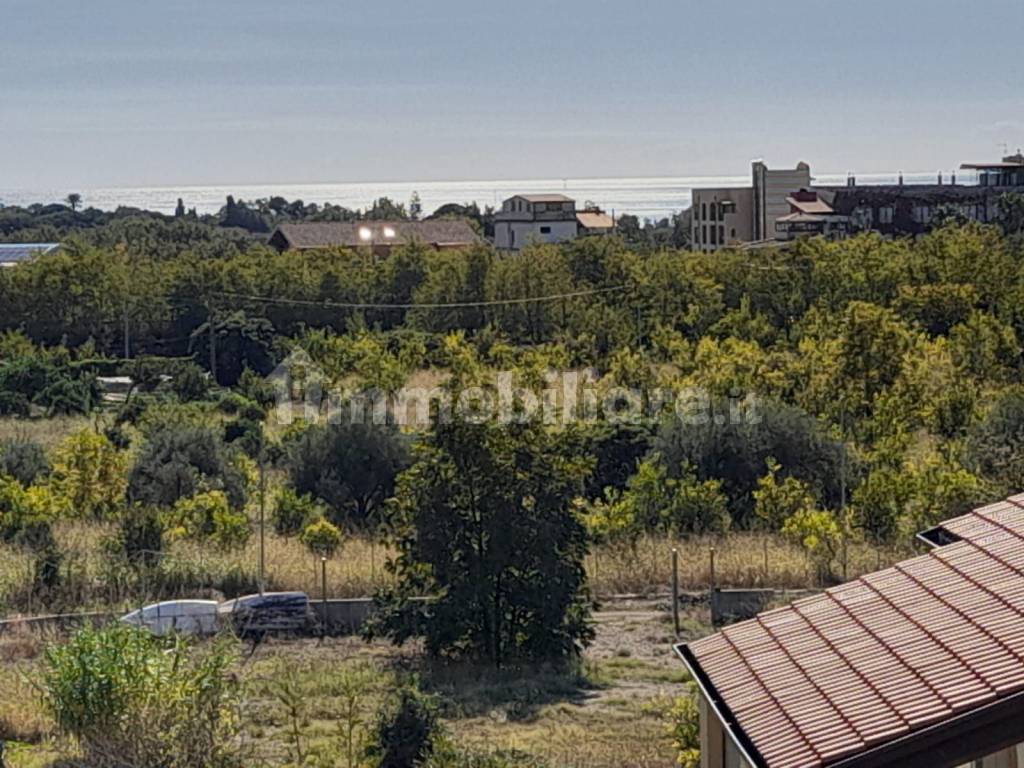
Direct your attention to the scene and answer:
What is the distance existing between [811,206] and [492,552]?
4230 cm

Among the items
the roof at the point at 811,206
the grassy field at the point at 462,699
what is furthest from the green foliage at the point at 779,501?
the roof at the point at 811,206

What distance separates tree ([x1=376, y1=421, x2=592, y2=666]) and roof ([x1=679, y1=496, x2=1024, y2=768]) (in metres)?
7.18

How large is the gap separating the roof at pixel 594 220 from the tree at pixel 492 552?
51.9m

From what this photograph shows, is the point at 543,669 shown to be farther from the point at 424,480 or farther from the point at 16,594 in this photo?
the point at 16,594

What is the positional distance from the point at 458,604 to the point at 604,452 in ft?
21.9

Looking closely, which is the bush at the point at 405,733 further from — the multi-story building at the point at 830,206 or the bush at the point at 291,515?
the multi-story building at the point at 830,206

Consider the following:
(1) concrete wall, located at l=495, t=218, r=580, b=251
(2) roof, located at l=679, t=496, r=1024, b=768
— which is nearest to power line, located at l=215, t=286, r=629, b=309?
(1) concrete wall, located at l=495, t=218, r=580, b=251

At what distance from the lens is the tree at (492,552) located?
12141 millimetres

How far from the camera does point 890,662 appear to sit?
158 inches

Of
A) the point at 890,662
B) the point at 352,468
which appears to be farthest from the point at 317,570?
the point at 890,662

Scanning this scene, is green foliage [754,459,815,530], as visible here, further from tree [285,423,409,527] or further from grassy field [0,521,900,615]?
tree [285,423,409,527]

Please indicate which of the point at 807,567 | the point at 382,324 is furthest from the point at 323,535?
the point at 382,324

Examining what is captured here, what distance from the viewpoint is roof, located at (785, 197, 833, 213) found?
51534mm

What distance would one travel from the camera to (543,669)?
39.1 ft
